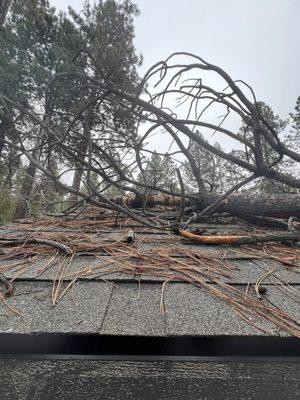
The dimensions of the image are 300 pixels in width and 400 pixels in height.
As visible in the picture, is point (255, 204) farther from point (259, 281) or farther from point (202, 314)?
point (202, 314)

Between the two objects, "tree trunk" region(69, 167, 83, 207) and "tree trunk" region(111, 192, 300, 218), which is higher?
"tree trunk" region(69, 167, 83, 207)

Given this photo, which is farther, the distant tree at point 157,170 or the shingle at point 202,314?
the distant tree at point 157,170

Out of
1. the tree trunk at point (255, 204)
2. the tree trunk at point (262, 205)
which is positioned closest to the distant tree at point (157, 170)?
the tree trunk at point (255, 204)

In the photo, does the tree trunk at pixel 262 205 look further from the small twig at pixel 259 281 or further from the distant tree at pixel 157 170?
the small twig at pixel 259 281

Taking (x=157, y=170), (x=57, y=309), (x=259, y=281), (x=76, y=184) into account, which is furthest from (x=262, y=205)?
(x=76, y=184)

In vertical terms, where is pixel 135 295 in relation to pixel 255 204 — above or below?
below

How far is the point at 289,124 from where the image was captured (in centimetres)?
1769

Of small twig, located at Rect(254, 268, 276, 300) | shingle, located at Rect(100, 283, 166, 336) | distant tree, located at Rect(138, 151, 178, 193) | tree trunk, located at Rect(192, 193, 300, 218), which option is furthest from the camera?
distant tree, located at Rect(138, 151, 178, 193)

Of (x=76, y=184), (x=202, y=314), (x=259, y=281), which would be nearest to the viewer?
(x=202, y=314)

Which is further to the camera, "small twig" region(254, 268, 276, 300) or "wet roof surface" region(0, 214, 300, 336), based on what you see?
"small twig" region(254, 268, 276, 300)

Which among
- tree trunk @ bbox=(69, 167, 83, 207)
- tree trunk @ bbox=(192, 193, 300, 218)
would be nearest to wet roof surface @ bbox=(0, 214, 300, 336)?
tree trunk @ bbox=(192, 193, 300, 218)

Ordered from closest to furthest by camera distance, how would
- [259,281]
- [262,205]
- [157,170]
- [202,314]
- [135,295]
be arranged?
[202,314], [135,295], [259,281], [262,205], [157,170]

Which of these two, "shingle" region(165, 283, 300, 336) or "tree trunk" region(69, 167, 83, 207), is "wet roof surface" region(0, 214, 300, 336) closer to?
"shingle" region(165, 283, 300, 336)

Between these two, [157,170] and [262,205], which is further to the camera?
[157,170]
